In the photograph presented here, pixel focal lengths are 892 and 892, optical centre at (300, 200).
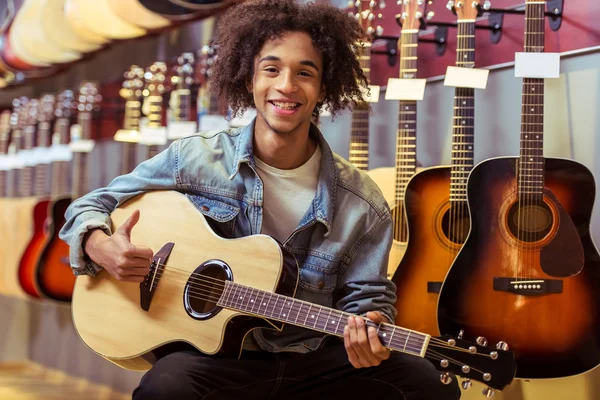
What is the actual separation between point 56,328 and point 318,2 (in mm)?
3320

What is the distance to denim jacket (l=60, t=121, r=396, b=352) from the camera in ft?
7.52

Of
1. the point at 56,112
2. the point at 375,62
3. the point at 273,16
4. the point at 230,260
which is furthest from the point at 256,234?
the point at 56,112

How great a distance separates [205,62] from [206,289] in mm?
1932

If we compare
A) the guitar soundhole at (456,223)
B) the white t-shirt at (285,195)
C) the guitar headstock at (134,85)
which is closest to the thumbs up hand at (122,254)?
the white t-shirt at (285,195)

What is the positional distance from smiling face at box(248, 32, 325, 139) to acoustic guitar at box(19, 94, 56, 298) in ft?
8.19

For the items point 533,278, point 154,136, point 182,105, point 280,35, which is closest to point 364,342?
point 533,278

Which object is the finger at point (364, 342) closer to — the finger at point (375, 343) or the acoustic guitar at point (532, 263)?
the finger at point (375, 343)

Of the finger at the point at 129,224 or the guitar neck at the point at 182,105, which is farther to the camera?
the guitar neck at the point at 182,105

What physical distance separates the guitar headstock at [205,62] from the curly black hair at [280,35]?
1.18 m

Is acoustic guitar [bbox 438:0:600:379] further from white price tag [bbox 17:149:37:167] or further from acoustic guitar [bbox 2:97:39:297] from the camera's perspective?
white price tag [bbox 17:149:37:167]

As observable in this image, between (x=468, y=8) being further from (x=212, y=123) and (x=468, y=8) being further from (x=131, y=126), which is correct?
(x=131, y=126)

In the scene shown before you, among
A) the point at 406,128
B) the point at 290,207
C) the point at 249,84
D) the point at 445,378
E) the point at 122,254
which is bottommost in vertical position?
the point at 445,378

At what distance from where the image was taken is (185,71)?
4.09m

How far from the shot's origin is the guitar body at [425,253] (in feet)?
8.98
